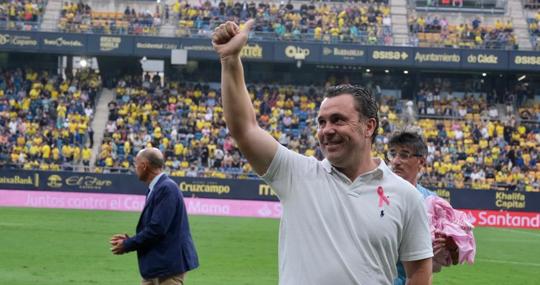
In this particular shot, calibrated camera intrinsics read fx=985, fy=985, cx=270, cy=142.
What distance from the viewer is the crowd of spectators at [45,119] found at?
137ft

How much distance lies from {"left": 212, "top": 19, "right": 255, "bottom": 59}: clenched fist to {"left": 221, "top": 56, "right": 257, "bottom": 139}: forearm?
1.2 inches

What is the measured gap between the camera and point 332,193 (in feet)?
14.6

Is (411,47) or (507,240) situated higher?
(411,47)

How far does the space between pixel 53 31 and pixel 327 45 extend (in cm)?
1377

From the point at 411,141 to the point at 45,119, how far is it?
134 ft

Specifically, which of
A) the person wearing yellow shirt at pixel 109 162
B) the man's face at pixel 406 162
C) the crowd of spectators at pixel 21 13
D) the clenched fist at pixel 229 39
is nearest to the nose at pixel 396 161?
the man's face at pixel 406 162

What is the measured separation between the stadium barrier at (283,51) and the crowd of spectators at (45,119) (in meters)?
1.72

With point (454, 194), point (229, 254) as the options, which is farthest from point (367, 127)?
point (454, 194)

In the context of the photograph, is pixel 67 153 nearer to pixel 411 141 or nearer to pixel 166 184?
pixel 166 184

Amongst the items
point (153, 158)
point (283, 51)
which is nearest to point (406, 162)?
point (153, 158)

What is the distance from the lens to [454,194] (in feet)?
125

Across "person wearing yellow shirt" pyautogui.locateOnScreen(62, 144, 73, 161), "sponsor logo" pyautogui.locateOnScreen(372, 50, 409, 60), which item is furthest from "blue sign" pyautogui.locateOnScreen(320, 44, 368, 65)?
"person wearing yellow shirt" pyautogui.locateOnScreen(62, 144, 73, 161)

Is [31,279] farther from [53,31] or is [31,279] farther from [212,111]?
[53,31]

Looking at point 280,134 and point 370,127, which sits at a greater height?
point 370,127
